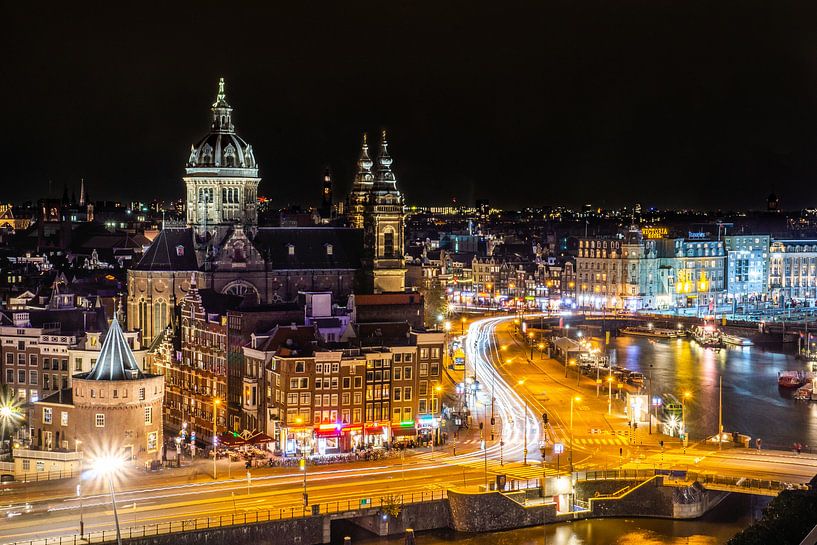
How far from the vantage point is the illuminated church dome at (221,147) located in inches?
3873

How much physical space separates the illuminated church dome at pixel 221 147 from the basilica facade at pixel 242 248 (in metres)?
0.07

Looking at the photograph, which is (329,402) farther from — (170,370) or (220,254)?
(220,254)

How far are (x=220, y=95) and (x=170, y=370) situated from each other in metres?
28.1

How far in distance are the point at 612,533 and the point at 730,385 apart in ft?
160

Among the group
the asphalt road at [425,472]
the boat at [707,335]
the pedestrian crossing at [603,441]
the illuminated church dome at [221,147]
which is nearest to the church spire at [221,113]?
the illuminated church dome at [221,147]

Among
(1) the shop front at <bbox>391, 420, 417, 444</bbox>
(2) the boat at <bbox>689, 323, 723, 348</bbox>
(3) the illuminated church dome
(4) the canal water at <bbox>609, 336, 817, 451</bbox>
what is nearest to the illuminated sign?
(2) the boat at <bbox>689, 323, 723, 348</bbox>

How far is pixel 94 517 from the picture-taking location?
172ft

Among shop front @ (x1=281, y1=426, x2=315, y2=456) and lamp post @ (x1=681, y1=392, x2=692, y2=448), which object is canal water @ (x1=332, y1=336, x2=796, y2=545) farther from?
shop front @ (x1=281, y1=426, x2=315, y2=456)

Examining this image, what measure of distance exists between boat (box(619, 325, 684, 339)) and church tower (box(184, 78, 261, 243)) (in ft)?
190

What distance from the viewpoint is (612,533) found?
59500 millimetres

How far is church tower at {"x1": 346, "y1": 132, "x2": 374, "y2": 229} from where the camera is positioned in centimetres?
11494

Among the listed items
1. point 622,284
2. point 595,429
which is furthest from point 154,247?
point 622,284

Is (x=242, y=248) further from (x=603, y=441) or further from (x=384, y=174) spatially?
(x=603, y=441)

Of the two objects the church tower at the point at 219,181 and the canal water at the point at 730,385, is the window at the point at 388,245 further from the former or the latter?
the canal water at the point at 730,385
